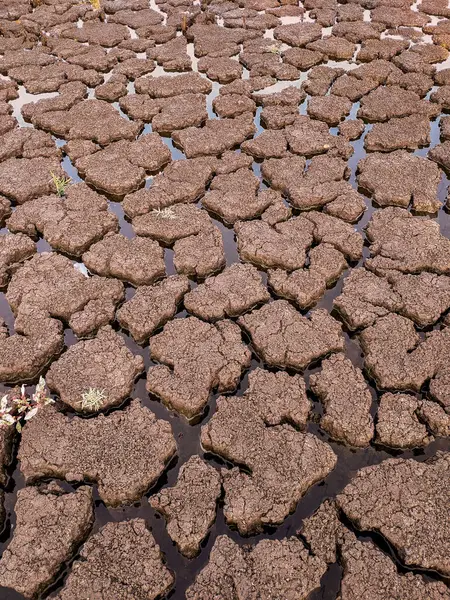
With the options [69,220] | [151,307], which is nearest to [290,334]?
[151,307]

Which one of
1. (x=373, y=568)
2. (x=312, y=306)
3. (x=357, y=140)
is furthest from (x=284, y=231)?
(x=373, y=568)

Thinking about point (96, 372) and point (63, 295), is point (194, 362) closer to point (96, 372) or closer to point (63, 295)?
point (96, 372)

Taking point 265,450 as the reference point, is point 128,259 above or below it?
above

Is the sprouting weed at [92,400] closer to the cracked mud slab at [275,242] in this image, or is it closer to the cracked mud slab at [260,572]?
the cracked mud slab at [260,572]

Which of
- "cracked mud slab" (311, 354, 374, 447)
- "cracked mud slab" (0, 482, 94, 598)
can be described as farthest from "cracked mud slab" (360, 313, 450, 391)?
"cracked mud slab" (0, 482, 94, 598)

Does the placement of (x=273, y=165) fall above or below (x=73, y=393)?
above

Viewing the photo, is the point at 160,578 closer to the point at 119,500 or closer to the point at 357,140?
the point at 119,500
